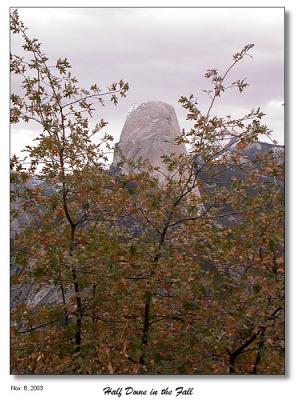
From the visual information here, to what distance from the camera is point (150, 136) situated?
7.59 metres

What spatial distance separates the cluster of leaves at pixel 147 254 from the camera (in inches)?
171

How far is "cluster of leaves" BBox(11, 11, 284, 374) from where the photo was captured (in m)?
4.33

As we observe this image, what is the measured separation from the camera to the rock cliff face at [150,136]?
5598 mm

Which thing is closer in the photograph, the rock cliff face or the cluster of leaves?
the cluster of leaves

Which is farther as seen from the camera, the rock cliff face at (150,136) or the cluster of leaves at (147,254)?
the rock cliff face at (150,136)

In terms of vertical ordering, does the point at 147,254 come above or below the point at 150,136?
below

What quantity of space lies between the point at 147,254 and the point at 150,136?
3.56 m

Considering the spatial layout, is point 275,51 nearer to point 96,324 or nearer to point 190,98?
point 190,98

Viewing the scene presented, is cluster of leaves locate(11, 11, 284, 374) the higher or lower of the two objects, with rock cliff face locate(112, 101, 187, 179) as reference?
lower

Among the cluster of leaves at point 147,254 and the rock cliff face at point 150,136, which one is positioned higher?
the rock cliff face at point 150,136

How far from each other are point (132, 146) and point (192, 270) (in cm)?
286

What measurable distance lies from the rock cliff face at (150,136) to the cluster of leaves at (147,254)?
75 cm

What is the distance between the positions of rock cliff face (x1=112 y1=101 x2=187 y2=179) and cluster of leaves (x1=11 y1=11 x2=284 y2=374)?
75 centimetres
